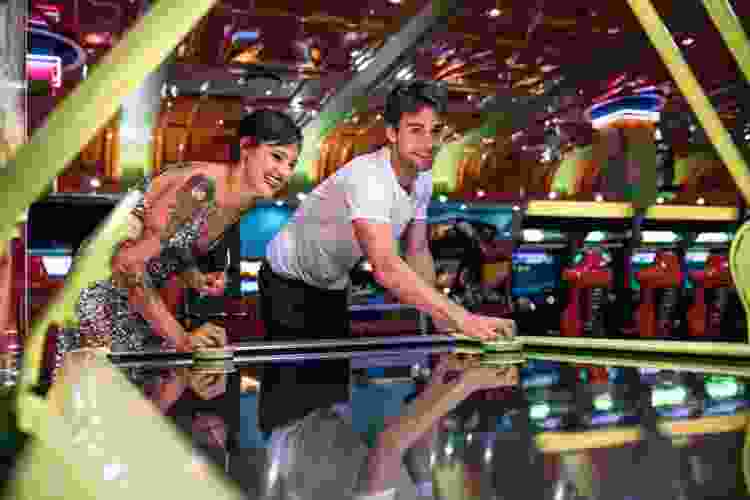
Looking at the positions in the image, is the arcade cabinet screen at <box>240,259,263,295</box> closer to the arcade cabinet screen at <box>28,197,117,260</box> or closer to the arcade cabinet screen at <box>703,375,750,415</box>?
the arcade cabinet screen at <box>28,197,117,260</box>

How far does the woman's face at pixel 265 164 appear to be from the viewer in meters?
2.21

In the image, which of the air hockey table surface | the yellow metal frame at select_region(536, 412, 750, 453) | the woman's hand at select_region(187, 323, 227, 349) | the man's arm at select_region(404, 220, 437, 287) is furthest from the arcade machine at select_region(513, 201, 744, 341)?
the yellow metal frame at select_region(536, 412, 750, 453)

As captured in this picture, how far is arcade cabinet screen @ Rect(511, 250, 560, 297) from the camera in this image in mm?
8305

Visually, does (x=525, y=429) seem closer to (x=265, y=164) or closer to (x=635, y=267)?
(x=265, y=164)

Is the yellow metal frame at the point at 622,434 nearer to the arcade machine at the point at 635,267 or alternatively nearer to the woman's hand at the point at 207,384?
the woman's hand at the point at 207,384

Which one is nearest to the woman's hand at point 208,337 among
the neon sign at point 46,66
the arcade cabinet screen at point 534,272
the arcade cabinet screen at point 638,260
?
the neon sign at point 46,66

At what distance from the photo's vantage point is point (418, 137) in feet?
6.99

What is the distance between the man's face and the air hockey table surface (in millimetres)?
1053

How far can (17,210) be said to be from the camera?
470mm

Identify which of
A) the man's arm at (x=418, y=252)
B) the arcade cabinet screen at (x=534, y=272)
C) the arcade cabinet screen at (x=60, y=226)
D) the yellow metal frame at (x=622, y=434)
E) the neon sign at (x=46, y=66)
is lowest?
the arcade cabinet screen at (x=534, y=272)

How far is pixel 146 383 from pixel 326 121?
6.71 meters

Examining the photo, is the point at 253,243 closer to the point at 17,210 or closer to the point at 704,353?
the point at 704,353

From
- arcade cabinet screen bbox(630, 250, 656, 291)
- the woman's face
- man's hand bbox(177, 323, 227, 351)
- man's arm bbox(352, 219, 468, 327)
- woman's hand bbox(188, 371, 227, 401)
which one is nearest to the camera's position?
woman's hand bbox(188, 371, 227, 401)

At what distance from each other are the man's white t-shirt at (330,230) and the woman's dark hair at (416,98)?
0.14 metres
